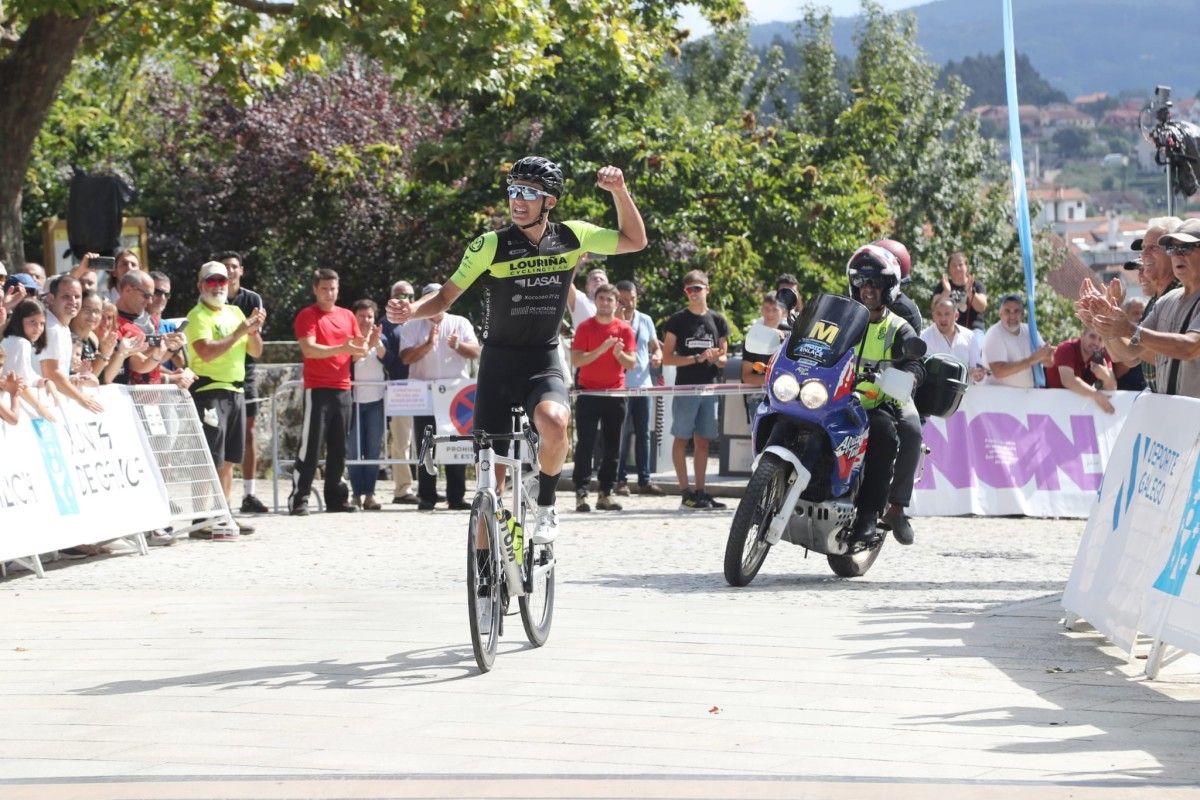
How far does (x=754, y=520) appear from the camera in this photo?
1054cm

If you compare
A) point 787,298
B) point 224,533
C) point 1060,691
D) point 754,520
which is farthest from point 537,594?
point 787,298

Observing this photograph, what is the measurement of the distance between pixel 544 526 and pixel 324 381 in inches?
323

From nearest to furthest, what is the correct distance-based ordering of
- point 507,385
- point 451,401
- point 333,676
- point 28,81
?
point 333,676
point 507,385
point 451,401
point 28,81

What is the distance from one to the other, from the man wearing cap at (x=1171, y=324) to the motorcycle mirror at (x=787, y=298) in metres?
8.09

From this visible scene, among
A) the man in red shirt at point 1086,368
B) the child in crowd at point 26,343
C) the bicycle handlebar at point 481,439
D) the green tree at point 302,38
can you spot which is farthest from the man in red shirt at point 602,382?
the bicycle handlebar at point 481,439

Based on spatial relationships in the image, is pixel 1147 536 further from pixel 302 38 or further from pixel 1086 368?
pixel 302 38

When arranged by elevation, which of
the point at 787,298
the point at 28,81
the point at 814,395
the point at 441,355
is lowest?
the point at 814,395

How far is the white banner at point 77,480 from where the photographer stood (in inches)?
459

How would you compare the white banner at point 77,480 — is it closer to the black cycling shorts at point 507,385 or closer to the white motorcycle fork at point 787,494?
the black cycling shorts at point 507,385

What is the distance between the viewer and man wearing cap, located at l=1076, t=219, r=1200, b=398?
8.47 m

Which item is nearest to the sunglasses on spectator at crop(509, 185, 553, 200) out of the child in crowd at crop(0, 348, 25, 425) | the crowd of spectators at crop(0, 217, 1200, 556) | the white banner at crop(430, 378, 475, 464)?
the child in crowd at crop(0, 348, 25, 425)

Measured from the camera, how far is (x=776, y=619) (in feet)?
30.6

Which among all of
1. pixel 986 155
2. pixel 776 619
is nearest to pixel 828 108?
pixel 986 155

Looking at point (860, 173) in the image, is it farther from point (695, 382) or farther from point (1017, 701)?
point (1017, 701)
